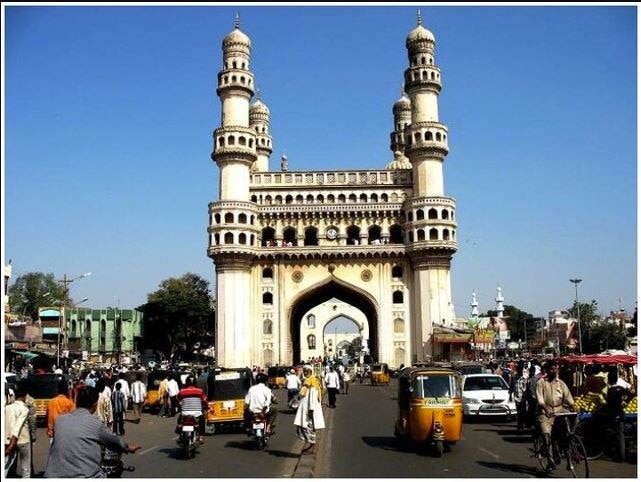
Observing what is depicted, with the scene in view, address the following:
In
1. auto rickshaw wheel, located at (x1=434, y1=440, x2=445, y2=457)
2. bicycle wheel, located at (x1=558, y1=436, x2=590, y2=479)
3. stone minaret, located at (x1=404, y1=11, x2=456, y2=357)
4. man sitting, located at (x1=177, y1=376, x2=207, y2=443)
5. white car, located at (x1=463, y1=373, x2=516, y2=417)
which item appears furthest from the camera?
stone minaret, located at (x1=404, y1=11, x2=456, y2=357)

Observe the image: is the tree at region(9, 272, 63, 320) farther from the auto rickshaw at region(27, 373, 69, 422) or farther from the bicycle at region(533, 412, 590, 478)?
the bicycle at region(533, 412, 590, 478)

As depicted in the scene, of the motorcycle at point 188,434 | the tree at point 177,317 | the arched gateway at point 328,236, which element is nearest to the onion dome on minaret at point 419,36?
the arched gateway at point 328,236

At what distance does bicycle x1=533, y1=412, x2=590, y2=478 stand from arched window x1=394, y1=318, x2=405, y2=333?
44790 millimetres

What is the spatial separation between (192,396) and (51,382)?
9.56 metres

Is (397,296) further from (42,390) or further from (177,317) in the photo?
(42,390)

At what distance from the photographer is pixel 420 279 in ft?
179

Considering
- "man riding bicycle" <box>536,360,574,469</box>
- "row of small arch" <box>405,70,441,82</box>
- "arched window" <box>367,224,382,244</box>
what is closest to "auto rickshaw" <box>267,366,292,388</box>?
"arched window" <box>367,224,382,244</box>

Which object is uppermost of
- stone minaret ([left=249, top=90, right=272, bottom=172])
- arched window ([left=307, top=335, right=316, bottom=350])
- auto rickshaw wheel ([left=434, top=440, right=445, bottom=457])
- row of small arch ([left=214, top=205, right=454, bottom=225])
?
stone minaret ([left=249, top=90, right=272, bottom=172])

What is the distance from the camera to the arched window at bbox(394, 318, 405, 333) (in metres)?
56.4

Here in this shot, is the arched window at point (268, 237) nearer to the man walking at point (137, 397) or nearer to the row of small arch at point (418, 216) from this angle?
the row of small arch at point (418, 216)

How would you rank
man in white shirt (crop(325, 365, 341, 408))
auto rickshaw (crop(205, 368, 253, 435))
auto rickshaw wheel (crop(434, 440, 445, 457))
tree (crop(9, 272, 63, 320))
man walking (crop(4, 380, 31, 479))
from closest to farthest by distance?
man walking (crop(4, 380, 31, 479)), auto rickshaw wheel (crop(434, 440, 445, 457)), auto rickshaw (crop(205, 368, 253, 435)), man in white shirt (crop(325, 365, 341, 408)), tree (crop(9, 272, 63, 320))

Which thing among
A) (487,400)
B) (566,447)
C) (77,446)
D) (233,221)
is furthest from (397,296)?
(77,446)

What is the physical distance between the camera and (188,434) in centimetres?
1341

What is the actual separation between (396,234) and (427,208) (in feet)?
15.4
